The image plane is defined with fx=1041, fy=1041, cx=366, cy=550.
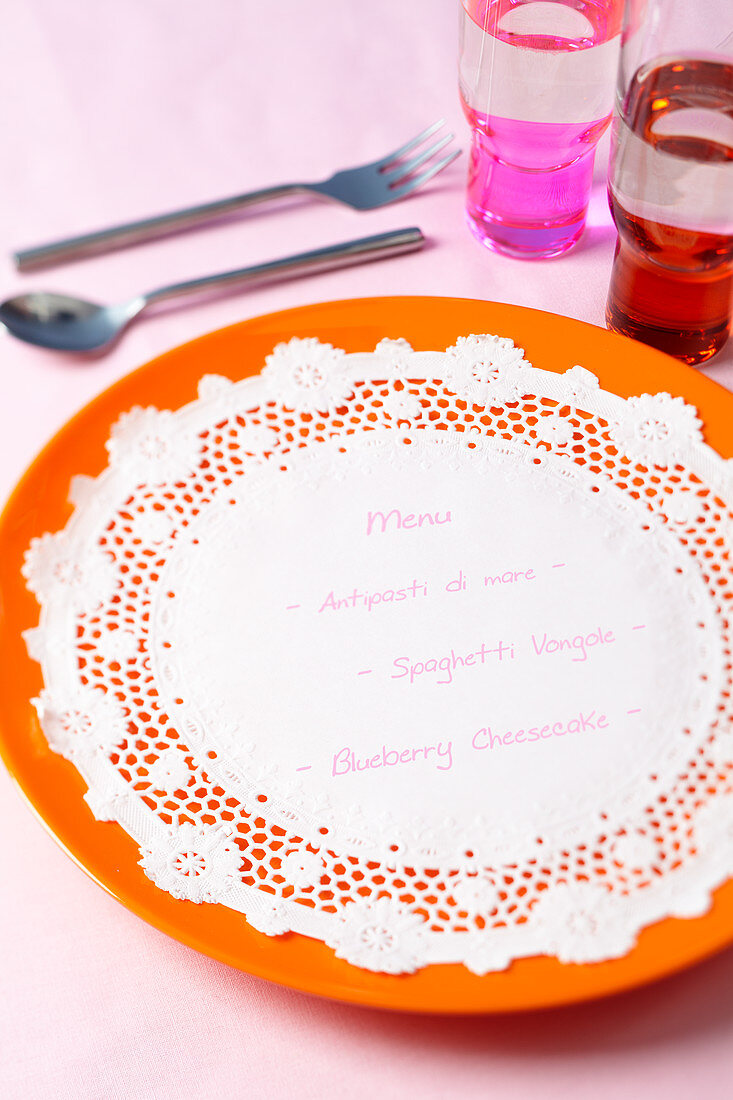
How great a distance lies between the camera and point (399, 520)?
1.92ft

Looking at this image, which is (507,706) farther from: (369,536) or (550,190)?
(550,190)

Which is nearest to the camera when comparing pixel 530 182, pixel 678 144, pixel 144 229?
pixel 678 144

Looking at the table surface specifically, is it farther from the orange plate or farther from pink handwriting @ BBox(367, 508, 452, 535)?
pink handwriting @ BBox(367, 508, 452, 535)

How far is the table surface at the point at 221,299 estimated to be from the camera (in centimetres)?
44

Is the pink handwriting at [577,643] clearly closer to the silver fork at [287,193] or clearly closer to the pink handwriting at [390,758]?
the pink handwriting at [390,758]

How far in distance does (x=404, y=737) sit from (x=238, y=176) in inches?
20.9

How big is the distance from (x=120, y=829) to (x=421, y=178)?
0.55 metres

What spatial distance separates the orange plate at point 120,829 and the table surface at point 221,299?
35mm

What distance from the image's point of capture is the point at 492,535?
A: 57 centimetres

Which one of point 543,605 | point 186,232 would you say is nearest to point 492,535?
point 543,605

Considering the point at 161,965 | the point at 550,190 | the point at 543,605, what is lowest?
the point at 161,965

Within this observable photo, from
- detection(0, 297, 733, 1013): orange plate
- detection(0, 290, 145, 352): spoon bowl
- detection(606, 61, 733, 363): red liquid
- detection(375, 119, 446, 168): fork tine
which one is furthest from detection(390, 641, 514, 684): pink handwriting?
detection(375, 119, 446, 168): fork tine

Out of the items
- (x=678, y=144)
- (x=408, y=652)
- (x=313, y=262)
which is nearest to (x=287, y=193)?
(x=313, y=262)

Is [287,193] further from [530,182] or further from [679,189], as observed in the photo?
[679,189]
